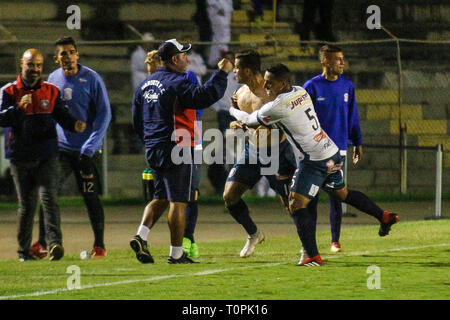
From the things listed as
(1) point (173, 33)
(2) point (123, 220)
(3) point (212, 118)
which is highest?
(1) point (173, 33)

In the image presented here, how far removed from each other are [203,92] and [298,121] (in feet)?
2.85

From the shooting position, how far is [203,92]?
9.55 m

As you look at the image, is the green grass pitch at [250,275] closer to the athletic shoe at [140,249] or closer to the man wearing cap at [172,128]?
→ the athletic shoe at [140,249]

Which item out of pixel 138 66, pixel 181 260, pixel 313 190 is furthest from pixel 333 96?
pixel 138 66

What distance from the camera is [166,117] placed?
32.5 ft

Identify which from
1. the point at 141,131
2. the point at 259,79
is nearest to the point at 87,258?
the point at 141,131

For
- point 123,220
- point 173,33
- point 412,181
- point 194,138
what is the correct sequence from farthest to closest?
point 173,33, point 412,181, point 123,220, point 194,138

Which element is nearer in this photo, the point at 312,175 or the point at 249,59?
the point at 312,175

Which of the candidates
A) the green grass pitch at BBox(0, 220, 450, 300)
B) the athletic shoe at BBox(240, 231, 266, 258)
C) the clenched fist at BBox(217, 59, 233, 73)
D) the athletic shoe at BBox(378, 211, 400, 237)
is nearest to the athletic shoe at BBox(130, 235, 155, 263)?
the green grass pitch at BBox(0, 220, 450, 300)

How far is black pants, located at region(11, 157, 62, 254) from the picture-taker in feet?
35.2

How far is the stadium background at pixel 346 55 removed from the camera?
→ 1881cm

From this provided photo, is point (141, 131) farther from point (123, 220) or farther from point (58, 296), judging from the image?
point (123, 220)

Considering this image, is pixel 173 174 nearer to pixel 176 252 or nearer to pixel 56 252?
pixel 176 252

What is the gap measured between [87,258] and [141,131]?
62.4 inches
